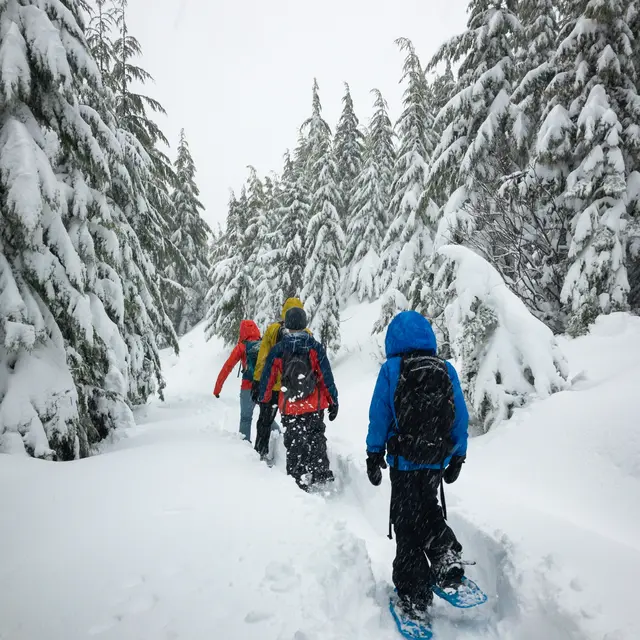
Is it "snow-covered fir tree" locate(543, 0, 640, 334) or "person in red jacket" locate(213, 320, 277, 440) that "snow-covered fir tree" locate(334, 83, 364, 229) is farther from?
"person in red jacket" locate(213, 320, 277, 440)

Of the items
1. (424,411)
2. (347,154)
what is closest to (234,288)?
(347,154)

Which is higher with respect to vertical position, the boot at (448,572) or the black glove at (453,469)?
the black glove at (453,469)

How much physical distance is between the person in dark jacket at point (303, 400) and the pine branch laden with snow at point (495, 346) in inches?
100

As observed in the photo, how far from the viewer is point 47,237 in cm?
511

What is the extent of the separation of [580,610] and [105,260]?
8134mm

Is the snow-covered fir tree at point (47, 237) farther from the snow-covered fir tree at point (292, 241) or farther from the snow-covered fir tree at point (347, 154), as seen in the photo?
the snow-covered fir tree at point (347, 154)

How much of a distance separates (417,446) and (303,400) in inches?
104

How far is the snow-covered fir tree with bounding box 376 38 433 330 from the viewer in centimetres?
1633

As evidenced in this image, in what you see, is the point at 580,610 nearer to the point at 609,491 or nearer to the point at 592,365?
the point at 609,491

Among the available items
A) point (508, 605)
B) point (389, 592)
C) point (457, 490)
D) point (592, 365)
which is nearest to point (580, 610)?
point (508, 605)

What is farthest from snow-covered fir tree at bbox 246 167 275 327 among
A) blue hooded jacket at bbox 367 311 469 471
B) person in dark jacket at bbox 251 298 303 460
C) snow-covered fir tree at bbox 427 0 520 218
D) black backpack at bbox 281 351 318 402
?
blue hooded jacket at bbox 367 311 469 471

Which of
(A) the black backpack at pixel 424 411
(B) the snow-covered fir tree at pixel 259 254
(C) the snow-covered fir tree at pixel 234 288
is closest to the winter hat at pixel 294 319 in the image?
(A) the black backpack at pixel 424 411

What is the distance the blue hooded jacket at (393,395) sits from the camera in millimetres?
3164

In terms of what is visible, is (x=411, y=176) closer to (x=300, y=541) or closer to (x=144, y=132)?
(x=144, y=132)
